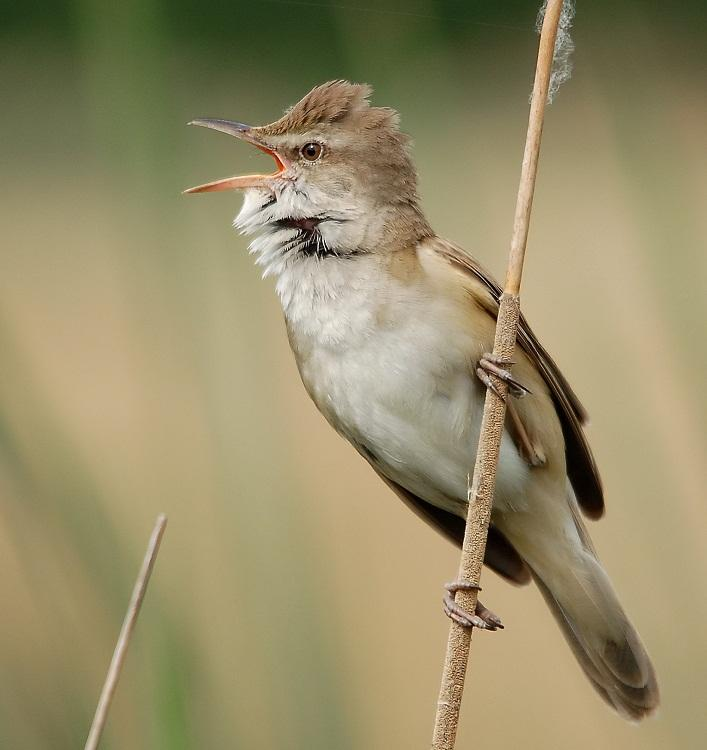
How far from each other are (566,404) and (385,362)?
38cm

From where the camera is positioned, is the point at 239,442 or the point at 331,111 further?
the point at 331,111

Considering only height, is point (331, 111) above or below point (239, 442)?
above

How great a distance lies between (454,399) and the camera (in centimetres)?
193

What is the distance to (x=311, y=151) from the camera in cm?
196

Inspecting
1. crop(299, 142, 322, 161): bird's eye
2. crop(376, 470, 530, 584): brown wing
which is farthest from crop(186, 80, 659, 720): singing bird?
crop(376, 470, 530, 584): brown wing

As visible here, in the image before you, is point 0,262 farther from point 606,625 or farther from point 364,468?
point 606,625

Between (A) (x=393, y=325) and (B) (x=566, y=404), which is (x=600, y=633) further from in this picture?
(A) (x=393, y=325)

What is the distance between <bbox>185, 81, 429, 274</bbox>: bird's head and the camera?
1.89 metres

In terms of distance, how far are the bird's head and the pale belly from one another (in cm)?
19

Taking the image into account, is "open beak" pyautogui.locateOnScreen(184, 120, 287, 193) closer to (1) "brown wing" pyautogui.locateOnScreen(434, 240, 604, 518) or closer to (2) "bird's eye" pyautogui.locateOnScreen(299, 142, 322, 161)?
(2) "bird's eye" pyautogui.locateOnScreen(299, 142, 322, 161)

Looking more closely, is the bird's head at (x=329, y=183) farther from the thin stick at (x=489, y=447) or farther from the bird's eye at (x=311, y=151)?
the thin stick at (x=489, y=447)

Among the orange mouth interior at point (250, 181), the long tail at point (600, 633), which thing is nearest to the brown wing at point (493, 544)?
the long tail at point (600, 633)

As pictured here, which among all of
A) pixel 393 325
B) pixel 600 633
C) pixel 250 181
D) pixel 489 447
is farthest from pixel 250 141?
pixel 600 633

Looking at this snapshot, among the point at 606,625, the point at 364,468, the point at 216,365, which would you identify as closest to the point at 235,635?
the point at 216,365
